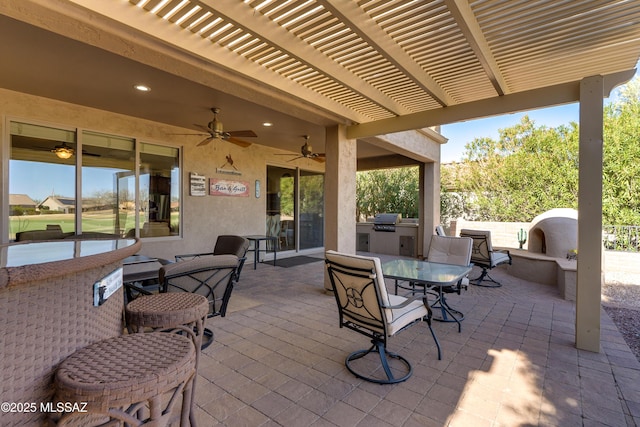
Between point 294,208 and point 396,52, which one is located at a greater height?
point 396,52

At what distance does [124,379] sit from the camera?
1.03m

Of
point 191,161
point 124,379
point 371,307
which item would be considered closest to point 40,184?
point 191,161

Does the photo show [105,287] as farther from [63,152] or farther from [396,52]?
[63,152]

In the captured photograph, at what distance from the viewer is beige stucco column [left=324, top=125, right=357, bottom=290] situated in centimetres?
460

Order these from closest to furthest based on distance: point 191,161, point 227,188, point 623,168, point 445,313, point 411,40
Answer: point 411,40
point 445,313
point 191,161
point 227,188
point 623,168

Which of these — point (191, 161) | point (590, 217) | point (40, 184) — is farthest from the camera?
point (191, 161)

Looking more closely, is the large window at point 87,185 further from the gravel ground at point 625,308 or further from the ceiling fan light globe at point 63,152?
the gravel ground at point 625,308

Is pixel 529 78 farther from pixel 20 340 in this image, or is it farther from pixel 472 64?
pixel 20 340

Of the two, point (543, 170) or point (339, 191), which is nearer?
point (339, 191)

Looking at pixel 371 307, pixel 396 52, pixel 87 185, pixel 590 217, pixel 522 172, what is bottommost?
pixel 371 307

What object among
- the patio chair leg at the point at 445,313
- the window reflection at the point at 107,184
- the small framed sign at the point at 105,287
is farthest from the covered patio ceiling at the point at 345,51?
the patio chair leg at the point at 445,313

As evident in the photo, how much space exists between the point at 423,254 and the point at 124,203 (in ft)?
23.0

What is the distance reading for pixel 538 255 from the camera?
593 centimetres

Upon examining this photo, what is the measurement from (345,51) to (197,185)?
4.30 meters
